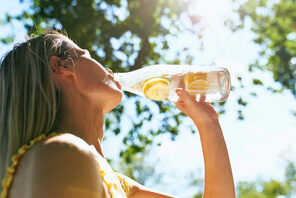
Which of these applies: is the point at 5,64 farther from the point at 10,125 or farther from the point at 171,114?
the point at 171,114

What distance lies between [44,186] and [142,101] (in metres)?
4.55

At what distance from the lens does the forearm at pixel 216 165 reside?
5.74ft

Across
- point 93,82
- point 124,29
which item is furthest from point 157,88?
point 124,29

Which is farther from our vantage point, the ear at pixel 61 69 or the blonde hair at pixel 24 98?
the ear at pixel 61 69

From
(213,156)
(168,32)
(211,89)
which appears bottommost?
(213,156)

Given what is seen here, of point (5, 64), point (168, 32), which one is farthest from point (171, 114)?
point (5, 64)

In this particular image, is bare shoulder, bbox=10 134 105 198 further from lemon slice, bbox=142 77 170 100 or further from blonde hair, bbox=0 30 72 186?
lemon slice, bbox=142 77 170 100

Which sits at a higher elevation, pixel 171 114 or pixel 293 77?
pixel 293 77

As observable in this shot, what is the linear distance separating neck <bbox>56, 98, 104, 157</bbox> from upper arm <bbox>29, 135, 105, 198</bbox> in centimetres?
54

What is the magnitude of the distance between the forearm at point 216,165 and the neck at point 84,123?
25.0 inches

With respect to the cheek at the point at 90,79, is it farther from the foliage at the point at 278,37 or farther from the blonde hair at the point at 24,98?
the foliage at the point at 278,37

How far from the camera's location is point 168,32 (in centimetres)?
561

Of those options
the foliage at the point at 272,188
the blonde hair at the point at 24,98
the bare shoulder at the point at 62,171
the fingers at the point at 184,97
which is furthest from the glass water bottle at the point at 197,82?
the foliage at the point at 272,188

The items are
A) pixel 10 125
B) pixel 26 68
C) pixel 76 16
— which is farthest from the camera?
pixel 76 16
